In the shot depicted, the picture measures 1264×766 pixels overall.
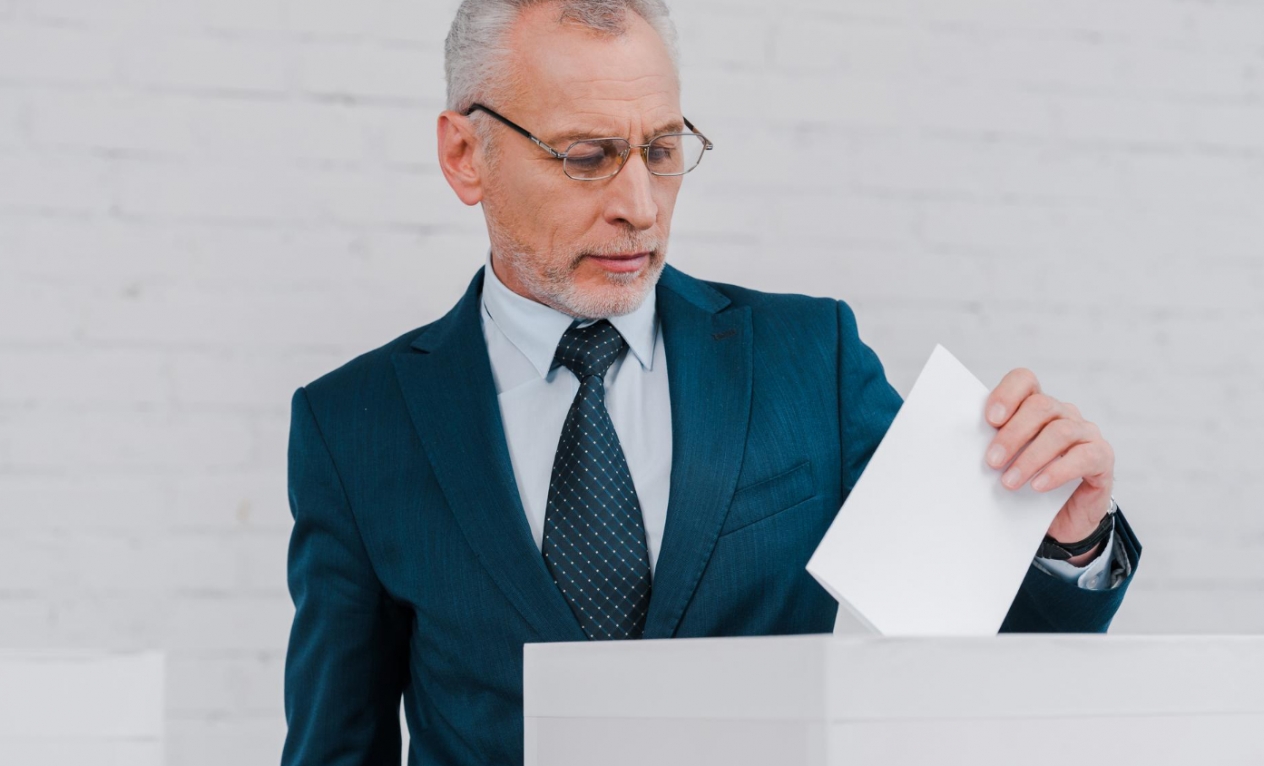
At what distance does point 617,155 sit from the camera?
1.26 meters

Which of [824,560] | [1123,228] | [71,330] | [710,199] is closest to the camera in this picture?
[824,560]

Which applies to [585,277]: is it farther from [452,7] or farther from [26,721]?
[452,7]

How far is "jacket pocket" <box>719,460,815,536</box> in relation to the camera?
1.27 meters

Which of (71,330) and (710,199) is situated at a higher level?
(710,199)

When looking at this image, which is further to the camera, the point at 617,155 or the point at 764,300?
the point at 764,300

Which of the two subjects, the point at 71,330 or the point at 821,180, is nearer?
the point at 71,330

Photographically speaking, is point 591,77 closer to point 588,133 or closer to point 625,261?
point 588,133

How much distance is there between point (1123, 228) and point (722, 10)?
77 cm

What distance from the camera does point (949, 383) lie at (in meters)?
0.88

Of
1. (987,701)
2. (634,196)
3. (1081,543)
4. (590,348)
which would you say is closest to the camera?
(987,701)

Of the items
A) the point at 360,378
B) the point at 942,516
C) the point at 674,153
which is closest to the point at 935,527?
the point at 942,516

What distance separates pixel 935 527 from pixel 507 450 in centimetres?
58

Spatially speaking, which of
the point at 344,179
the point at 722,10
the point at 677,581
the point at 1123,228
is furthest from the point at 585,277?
the point at 1123,228

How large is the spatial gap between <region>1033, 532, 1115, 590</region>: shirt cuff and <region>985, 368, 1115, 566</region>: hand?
5.4 inches
